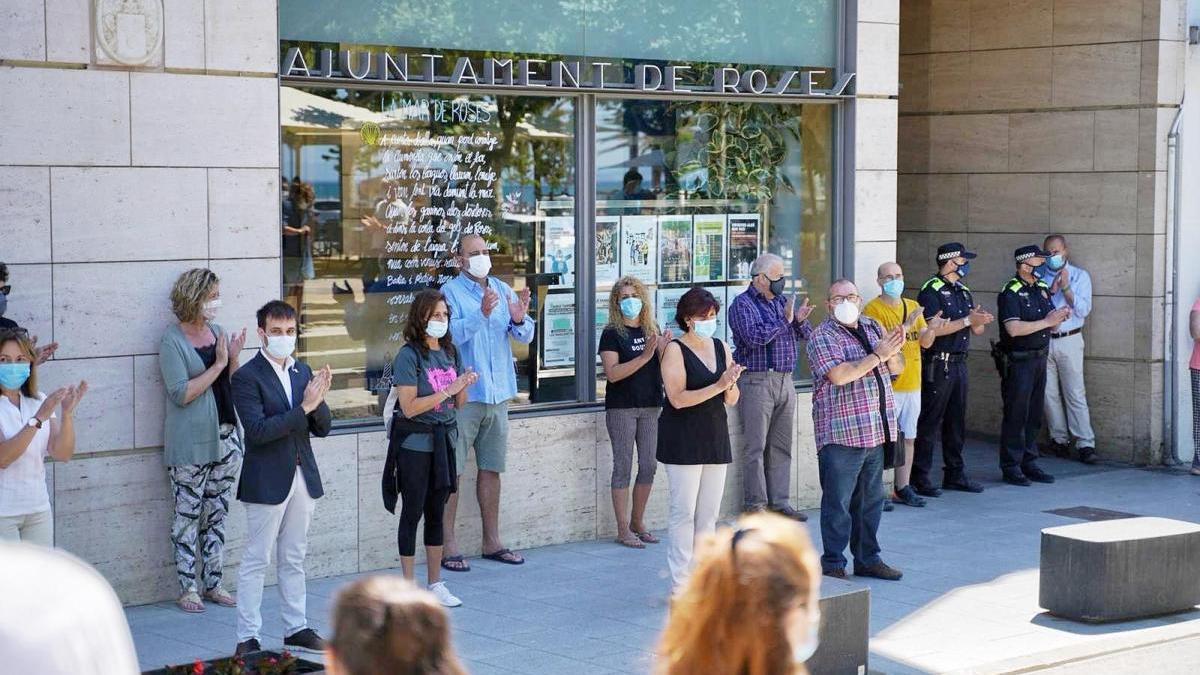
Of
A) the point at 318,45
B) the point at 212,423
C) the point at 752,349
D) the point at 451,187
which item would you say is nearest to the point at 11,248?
the point at 212,423

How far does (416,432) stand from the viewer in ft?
30.0

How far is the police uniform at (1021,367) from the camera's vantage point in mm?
14180

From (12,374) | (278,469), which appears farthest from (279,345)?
(12,374)

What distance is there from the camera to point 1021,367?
14.3 metres

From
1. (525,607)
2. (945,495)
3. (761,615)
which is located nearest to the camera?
(761,615)

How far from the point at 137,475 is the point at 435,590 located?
1943 mm

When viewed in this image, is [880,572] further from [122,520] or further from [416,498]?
[122,520]

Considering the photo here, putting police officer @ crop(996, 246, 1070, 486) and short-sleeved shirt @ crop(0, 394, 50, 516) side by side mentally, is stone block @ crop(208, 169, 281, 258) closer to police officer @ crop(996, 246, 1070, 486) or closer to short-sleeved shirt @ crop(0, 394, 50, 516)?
short-sleeved shirt @ crop(0, 394, 50, 516)

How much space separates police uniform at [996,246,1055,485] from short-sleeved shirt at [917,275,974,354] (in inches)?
33.6

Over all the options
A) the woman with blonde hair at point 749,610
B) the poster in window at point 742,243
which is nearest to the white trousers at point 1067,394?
the poster in window at point 742,243

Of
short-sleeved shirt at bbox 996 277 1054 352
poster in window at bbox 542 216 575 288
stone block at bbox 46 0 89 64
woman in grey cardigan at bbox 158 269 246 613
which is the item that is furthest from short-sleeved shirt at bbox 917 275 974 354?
stone block at bbox 46 0 89 64

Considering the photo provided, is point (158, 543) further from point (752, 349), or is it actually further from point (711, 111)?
point (711, 111)

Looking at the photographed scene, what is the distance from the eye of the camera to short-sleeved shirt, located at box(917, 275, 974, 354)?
13.4 meters

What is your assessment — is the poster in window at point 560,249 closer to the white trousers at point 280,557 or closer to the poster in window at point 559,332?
the poster in window at point 559,332
